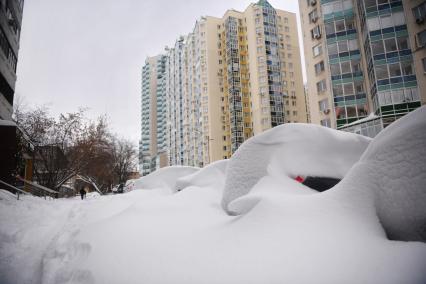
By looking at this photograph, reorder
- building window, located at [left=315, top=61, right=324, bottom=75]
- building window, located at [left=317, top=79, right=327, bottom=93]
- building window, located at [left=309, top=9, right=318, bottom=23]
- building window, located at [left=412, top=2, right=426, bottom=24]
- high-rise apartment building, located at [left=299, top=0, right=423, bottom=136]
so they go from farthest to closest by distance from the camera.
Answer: building window, located at [left=309, top=9, right=318, bottom=23] < building window, located at [left=315, top=61, right=324, bottom=75] < building window, located at [left=317, top=79, right=327, bottom=93] < high-rise apartment building, located at [left=299, top=0, right=423, bottom=136] < building window, located at [left=412, top=2, right=426, bottom=24]

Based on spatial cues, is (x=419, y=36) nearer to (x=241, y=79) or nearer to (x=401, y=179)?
(x=401, y=179)

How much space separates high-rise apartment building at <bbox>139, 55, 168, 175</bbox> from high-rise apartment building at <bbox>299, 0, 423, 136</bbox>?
80.3 metres

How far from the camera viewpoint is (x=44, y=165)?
22.0 m

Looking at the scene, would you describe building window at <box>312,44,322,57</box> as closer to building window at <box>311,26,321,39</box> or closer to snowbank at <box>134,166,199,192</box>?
building window at <box>311,26,321,39</box>

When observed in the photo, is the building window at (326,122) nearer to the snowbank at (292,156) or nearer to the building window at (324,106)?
the building window at (324,106)

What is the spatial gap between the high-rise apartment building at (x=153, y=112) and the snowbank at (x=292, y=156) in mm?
97506

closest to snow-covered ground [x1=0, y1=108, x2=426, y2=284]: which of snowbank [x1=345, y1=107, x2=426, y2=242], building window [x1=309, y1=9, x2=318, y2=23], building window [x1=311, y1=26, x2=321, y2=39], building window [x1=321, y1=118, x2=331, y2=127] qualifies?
snowbank [x1=345, y1=107, x2=426, y2=242]

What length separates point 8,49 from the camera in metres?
17.6

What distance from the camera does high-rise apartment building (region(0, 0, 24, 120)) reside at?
16.2 metres

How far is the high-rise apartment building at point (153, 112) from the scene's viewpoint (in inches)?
4331

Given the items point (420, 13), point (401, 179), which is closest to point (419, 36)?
point (420, 13)

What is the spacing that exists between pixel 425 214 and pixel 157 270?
2.25 meters

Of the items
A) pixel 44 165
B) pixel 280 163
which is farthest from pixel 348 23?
pixel 44 165

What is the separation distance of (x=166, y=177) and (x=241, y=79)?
49228 millimetres
